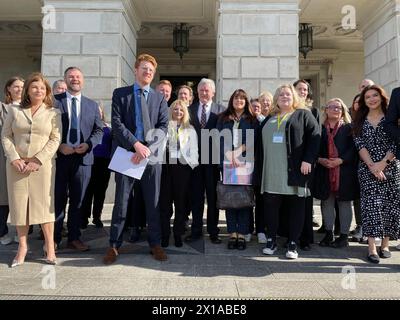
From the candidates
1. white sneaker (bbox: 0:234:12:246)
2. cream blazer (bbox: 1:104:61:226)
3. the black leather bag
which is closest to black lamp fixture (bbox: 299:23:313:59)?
the black leather bag

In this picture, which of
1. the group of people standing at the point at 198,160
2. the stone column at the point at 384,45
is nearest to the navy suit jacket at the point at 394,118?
the group of people standing at the point at 198,160

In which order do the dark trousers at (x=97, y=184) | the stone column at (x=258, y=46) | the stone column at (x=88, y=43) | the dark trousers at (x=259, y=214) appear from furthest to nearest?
the stone column at (x=258, y=46) < the stone column at (x=88, y=43) < the dark trousers at (x=97, y=184) < the dark trousers at (x=259, y=214)

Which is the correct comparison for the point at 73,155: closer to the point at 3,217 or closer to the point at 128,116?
the point at 128,116

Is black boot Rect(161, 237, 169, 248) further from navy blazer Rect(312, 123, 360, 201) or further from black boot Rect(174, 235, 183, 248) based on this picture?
navy blazer Rect(312, 123, 360, 201)

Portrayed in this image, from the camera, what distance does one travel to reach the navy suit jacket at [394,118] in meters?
4.01

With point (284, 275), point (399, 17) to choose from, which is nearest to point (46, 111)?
point (284, 275)

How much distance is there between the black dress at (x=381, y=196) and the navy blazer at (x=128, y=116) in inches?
94.9

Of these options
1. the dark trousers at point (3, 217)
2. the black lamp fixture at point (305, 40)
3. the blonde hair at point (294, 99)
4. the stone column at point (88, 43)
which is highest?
the black lamp fixture at point (305, 40)

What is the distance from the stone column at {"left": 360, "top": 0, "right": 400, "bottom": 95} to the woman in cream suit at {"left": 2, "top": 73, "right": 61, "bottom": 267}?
7502mm

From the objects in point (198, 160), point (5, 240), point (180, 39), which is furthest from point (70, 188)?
point (180, 39)

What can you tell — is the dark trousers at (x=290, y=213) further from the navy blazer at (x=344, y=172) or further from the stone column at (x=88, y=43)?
the stone column at (x=88, y=43)

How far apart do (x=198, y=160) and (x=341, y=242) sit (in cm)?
209

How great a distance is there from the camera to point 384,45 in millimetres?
8883
